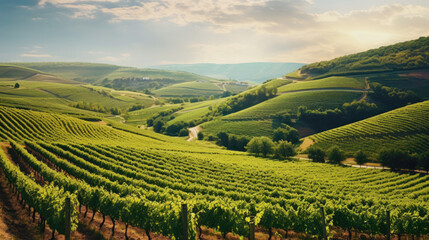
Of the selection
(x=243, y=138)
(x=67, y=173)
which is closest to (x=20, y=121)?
(x=67, y=173)

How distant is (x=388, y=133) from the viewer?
98.9 metres

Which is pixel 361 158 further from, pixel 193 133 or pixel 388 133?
pixel 193 133

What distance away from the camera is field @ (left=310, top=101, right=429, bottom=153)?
3642 inches

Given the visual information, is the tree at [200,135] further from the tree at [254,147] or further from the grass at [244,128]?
the tree at [254,147]

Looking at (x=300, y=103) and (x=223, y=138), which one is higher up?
(x=300, y=103)

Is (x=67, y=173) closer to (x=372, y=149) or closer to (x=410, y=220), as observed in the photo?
(x=410, y=220)

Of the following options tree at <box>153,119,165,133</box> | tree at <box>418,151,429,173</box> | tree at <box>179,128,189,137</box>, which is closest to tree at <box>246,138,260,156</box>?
tree at <box>418,151,429,173</box>

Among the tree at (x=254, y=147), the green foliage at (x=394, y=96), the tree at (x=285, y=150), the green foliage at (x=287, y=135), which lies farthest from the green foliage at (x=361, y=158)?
the green foliage at (x=394, y=96)

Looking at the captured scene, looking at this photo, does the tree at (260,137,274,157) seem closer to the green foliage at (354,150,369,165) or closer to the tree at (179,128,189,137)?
the green foliage at (354,150,369,165)

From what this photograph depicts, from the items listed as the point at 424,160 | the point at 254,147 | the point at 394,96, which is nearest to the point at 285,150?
the point at 254,147

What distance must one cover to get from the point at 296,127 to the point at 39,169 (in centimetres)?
12350

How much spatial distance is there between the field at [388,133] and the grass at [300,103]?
36.7 meters

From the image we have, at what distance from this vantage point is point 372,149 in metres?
91.3

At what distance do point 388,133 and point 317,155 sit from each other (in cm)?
3677
